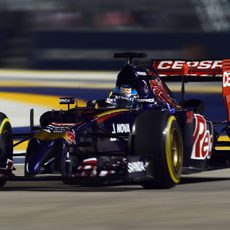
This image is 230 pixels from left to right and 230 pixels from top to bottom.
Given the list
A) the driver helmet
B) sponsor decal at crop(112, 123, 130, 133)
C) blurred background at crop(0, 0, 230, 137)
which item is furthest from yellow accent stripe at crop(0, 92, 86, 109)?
sponsor decal at crop(112, 123, 130, 133)

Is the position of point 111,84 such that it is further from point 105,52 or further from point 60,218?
point 60,218

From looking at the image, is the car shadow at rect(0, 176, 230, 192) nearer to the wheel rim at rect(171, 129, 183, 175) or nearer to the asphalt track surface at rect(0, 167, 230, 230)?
the asphalt track surface at rect(0, 167, 230, 230)

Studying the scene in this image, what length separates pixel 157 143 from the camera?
9172 mm

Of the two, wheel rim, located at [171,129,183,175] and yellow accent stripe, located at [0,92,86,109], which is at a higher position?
yellow accent stripe, located at [0,92,86,109]

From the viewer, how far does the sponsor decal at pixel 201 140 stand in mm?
10305

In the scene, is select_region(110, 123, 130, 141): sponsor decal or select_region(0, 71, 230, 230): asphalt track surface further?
select_region(110, 123, 130, 141): sponsor decal

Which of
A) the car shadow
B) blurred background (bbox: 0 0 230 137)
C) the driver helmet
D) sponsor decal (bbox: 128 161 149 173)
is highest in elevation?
blurred background (bbox: 0 0 230 137)

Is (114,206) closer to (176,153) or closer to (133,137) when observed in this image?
(133,137)

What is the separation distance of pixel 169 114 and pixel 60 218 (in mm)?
2648

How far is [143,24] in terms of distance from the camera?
15398mm

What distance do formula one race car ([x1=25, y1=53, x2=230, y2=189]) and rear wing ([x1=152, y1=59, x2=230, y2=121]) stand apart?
1 cm

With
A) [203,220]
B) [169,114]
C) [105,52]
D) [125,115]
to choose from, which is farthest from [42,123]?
[105,52]

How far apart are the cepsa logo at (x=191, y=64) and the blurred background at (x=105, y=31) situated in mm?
3315

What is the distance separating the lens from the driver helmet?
34.6 ft
